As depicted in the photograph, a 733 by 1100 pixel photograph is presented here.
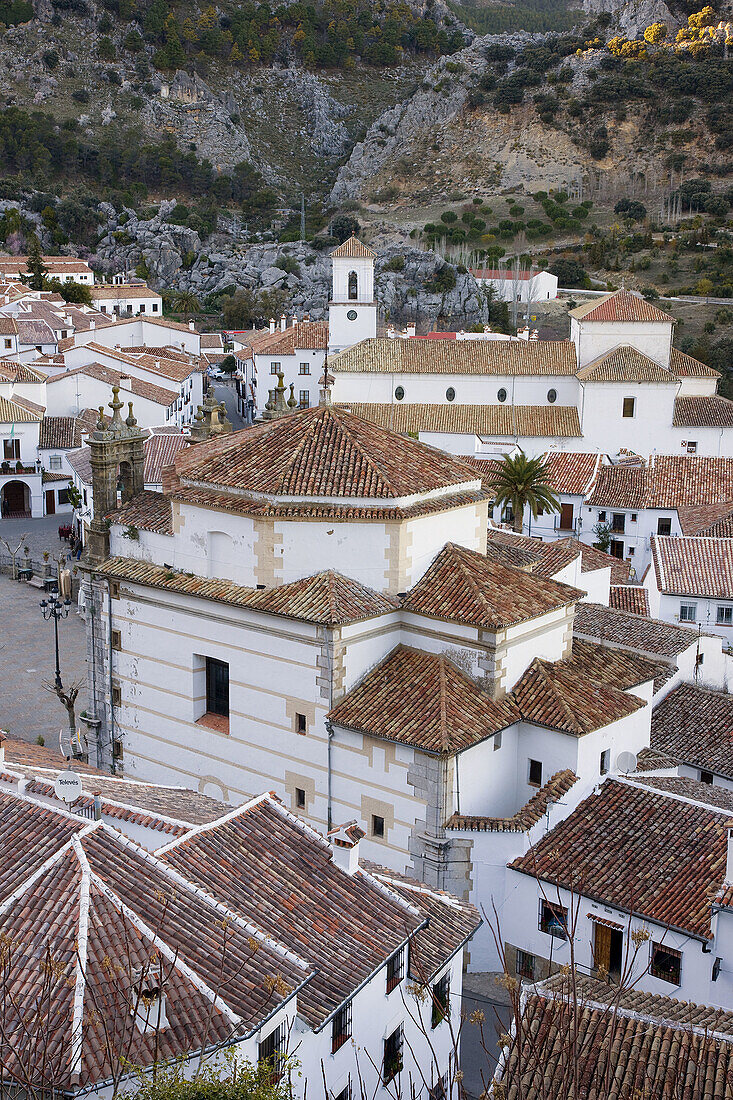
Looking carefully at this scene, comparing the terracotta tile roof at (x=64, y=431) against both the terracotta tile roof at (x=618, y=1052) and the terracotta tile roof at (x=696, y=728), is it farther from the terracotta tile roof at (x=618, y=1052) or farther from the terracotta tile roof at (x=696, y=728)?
the terracotta tile roof at (x=618, y=1052)

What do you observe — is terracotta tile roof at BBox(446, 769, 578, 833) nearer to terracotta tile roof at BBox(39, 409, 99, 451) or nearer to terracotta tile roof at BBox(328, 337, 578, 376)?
terracotta tile roof at BBox(328, 337, 578, 376)

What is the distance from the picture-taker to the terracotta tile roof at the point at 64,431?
166 feet

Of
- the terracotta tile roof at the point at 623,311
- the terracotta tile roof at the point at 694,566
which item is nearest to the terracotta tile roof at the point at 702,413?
the terracotta tile roof at the point at 623,311

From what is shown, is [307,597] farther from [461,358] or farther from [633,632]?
[461,358]

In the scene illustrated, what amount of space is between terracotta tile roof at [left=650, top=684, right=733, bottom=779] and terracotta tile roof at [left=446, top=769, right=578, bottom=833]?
4770 mm

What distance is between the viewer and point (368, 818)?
17.7 m

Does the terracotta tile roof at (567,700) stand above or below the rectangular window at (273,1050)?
above

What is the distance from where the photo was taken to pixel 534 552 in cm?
2434

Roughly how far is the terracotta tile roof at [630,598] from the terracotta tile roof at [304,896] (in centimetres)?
1747

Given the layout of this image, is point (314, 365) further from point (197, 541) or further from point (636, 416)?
point (197, 541)

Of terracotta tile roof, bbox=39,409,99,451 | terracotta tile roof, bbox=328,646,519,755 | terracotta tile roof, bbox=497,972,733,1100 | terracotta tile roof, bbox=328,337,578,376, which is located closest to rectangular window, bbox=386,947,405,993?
terracotta tile roof, bbox=497,972,733,1100

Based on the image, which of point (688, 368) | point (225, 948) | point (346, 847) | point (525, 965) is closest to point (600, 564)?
point (525, 965)

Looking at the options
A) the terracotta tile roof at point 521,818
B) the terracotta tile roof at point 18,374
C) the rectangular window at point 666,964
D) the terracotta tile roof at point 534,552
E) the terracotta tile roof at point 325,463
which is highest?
the terracotta tile roof at point 325,463

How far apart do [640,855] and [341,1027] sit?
6350mm
